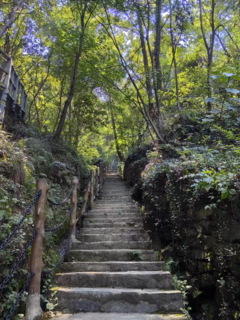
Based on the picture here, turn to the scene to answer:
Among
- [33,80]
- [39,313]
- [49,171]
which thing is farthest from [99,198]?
[33,80]

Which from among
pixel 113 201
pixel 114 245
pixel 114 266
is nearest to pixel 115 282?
pixel 114 266

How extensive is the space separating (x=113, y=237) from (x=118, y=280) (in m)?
1.58

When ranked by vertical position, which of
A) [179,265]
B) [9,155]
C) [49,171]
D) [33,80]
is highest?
[33,80]

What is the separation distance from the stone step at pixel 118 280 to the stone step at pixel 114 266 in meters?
0.29

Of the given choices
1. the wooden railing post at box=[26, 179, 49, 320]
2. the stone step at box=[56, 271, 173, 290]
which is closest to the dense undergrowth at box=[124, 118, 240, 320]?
the stone step at box=[56, 271, 173, 290]

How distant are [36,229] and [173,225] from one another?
299cm

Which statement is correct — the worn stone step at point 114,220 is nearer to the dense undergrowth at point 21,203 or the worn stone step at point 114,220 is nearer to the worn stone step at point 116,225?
the worn stone step at point 116,225

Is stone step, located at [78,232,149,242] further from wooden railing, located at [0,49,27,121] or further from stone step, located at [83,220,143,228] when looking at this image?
wooden railing, located at [0,49,27,121]

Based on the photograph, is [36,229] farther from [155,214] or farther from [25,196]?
[155,214]

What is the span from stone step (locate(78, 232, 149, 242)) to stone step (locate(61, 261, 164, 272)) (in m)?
1.06

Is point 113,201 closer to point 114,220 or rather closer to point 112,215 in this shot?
point 112,215

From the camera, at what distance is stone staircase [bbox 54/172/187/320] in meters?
3.07

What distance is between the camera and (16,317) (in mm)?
2678

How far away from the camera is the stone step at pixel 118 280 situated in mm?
3539
